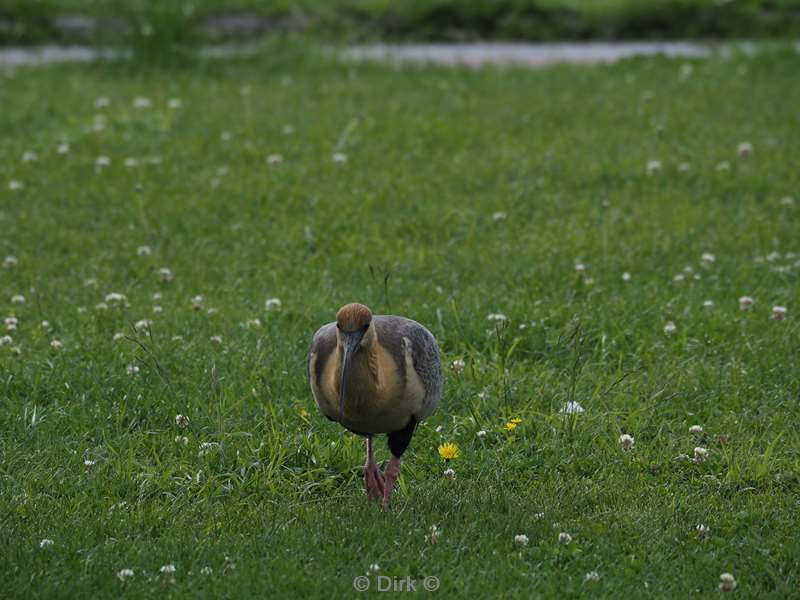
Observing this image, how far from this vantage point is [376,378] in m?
4.28

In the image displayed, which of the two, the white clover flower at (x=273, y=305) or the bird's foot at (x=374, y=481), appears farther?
the white clover flower at (x=273, y=305)

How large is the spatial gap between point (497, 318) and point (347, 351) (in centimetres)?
202

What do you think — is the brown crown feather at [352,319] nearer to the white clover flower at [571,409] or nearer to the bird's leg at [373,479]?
the bird's leg at [373,479]

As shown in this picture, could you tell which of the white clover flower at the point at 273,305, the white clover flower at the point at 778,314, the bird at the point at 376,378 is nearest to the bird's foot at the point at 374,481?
the bird at the point at 376,378

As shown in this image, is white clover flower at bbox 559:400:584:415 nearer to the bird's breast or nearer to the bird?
the bird

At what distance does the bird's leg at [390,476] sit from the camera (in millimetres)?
4578

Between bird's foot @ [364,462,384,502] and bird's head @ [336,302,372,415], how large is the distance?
528mm

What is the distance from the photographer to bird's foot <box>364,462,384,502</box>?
15.3ft

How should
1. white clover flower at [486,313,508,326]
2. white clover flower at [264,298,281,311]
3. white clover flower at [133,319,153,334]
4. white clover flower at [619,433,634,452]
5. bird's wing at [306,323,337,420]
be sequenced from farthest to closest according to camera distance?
white clover flower at [264,298,281,311] < white clover flower at [486,313,508,326] < white clover flower at [133,319,153,334] < white clover flower at [619,433,634,452] < bird's wing at [306,323,337,420]

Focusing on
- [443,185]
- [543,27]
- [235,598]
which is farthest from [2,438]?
[543,27]

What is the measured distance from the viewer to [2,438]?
5.02m

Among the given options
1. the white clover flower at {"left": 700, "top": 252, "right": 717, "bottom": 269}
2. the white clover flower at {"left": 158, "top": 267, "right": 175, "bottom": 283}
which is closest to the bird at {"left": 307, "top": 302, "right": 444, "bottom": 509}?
the white clover flower at {"left": 158, "top": 267, "right": 175, "bottom": 283}

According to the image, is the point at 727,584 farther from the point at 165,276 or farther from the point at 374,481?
the point at 165,276

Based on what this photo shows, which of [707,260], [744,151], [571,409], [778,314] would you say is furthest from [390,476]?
[744,151]
